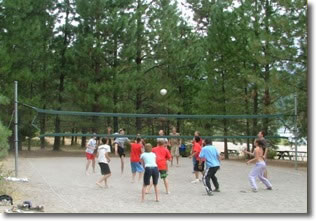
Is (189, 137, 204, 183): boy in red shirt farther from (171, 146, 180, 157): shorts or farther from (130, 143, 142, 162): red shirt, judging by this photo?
(171, 146, 180, 157): shorts

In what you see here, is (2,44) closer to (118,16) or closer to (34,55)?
(34,55)

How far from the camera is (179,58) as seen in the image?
101ft

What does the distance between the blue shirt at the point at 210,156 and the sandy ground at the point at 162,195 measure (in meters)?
0.80

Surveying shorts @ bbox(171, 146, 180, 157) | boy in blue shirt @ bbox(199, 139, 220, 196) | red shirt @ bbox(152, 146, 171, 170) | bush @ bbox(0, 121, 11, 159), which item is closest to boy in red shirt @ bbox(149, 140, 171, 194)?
red shirt @ bbox(152, 146, 171, 170)

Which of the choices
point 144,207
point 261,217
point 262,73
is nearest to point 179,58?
point 262,73

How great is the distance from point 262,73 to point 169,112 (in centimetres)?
979

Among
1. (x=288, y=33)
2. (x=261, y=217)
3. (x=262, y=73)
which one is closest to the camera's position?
(x=261, y=217)

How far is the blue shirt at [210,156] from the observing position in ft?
42.7

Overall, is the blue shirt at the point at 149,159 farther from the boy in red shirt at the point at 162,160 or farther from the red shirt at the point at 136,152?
the red shirt at the point at 136,152

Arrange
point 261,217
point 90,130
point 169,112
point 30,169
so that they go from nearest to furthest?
point 261,217 → point 30,169 → point 90,130 → point 169,112

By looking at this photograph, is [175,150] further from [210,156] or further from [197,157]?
[210,156]

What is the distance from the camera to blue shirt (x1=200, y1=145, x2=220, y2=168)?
1302 cm

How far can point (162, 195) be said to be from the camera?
12.5 m

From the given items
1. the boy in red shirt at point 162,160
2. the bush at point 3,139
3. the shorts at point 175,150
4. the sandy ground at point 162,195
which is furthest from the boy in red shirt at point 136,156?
the shorts at point 175,150
